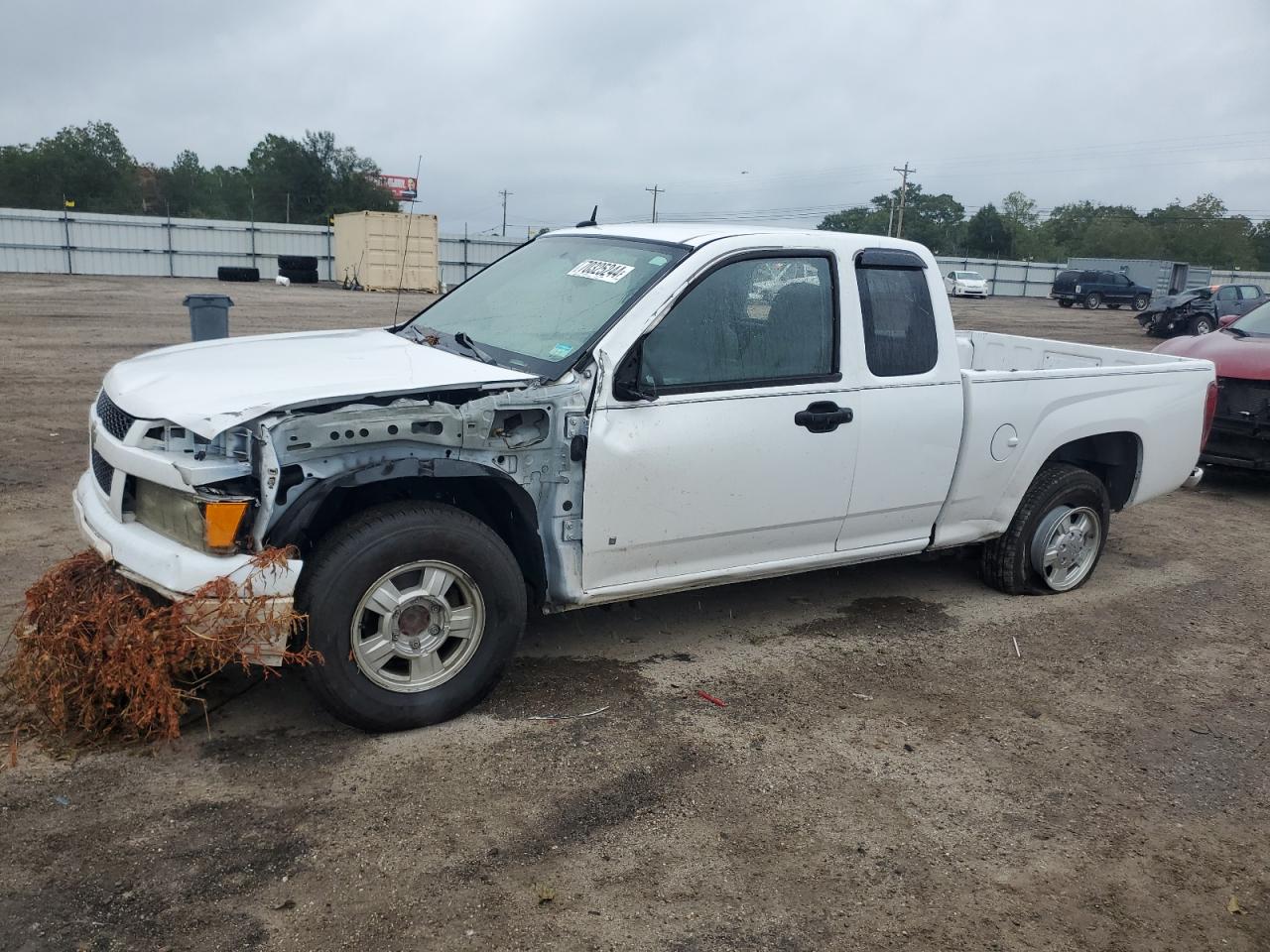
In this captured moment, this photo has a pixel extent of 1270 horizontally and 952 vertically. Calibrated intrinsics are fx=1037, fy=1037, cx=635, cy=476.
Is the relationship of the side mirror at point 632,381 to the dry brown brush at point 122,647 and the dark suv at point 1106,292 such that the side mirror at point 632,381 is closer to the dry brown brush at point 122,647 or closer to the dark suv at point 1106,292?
the dry brown brush at point 122,647

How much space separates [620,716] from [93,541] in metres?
2.07

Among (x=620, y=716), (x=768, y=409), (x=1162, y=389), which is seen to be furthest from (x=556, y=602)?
(x=1162, y=389)

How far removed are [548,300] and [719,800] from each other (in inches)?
87.9

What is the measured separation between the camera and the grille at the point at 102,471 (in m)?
3.82

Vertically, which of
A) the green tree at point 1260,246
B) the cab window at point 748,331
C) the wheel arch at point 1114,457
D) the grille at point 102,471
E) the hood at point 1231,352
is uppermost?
the green tree at point 1260,246

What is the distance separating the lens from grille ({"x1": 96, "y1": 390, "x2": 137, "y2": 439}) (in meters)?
3.71

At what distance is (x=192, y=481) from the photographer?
3.32 m

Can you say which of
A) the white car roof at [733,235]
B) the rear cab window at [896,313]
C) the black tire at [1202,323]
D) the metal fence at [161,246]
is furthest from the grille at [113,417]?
the metal fence at [161,246]

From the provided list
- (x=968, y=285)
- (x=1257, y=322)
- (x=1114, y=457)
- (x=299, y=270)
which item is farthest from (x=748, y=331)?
(x=968, y=285)

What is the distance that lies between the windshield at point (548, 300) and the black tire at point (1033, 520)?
8.46 feet

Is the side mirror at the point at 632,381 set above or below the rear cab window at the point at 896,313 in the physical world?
below

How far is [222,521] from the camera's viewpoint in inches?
132

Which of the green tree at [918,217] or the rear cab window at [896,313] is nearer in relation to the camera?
the rear cab window at [896,313]

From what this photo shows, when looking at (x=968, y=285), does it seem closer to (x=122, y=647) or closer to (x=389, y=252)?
(x=389, y=252)
